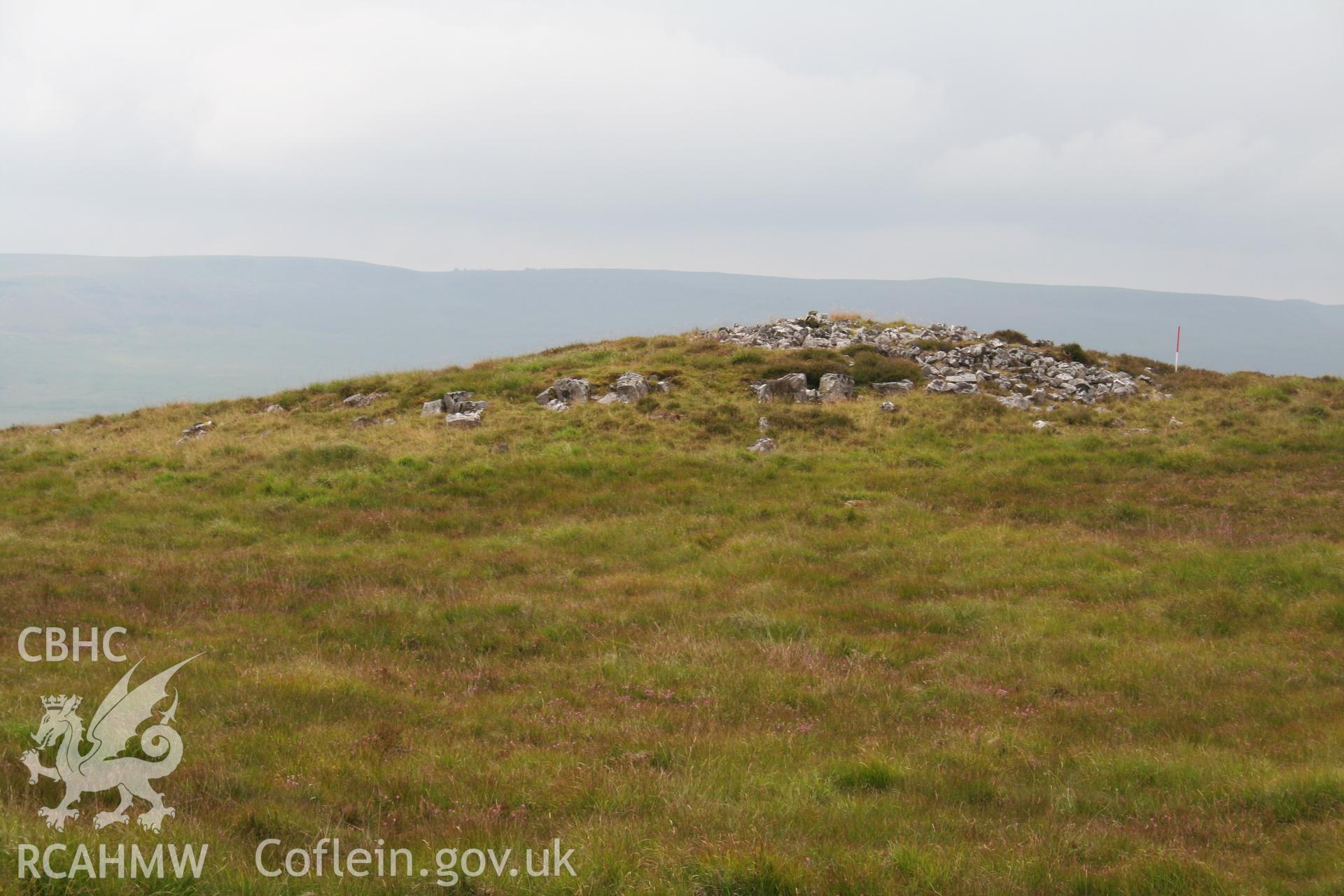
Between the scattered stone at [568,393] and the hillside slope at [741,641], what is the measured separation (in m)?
4.49

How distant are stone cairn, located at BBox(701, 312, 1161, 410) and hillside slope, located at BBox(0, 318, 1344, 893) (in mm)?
4859

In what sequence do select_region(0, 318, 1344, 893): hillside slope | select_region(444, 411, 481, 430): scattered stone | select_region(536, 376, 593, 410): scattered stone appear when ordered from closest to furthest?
select_region(0, 318, 1344, 893): hillside slope → select_region(444, 411, 481, 430): scattered stone → select_region(536, 376, 593, 410): scattered stone

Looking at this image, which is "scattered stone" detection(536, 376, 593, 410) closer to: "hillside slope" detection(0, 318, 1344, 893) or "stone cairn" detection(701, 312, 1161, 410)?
"hillside slope" detection(0, 318, 1344, 893)

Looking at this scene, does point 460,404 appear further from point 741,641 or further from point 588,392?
point 741,641

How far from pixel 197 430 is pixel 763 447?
22.2m

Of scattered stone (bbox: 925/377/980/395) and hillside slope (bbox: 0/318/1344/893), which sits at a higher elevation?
scattered stone (bbox: 925/377/980/395)

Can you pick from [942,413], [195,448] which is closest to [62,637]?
[195,448]

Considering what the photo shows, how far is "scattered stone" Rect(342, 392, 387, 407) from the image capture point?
35.9 m

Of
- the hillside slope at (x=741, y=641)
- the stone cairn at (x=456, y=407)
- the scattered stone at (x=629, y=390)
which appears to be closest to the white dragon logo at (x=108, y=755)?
the hillside slope at (x=741, y=641)

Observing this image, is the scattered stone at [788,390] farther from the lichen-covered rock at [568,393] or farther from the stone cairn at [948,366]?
the lichen-covered rock at [568,393]

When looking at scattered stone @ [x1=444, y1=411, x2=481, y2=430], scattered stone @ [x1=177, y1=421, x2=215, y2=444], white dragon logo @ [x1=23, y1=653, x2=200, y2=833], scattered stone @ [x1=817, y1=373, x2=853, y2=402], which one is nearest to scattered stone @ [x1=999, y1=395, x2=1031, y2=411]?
scattered stone @ [x1=817, y1=373, x2=853, y2=402]

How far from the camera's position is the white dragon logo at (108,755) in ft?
19.1

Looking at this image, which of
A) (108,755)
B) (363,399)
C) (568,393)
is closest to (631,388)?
(568,393)

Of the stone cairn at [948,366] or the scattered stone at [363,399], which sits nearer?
the stone cairn at [948,366]
